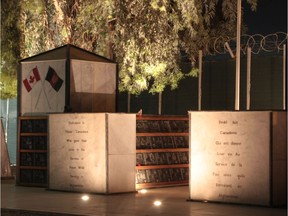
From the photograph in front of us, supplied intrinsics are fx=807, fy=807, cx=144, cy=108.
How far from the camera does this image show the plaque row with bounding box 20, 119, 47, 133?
1784cm

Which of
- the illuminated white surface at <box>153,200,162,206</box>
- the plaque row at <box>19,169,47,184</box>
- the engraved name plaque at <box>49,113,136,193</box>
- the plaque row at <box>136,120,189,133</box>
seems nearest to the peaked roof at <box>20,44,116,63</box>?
the engraved name plaque at <box>49,113,136,193</box>

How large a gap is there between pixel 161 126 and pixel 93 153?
2.26 m

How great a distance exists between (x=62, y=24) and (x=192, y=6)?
430 centimetres

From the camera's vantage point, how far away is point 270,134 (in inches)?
526

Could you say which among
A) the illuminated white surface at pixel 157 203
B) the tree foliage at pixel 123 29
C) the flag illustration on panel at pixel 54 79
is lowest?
the illuminated white surface at pixel 157 203

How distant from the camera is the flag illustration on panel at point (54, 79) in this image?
17.8 meters

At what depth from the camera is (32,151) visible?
18.0 metres

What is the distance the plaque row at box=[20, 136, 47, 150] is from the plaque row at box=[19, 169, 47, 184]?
1.70ft

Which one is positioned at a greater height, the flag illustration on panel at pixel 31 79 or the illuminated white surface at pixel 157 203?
the flag illustration on panel at pixel 31 79

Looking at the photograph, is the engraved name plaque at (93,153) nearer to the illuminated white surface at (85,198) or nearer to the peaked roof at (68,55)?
the illuminated white surface at (85,198)

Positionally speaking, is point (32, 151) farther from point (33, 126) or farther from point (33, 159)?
point (33, 126)

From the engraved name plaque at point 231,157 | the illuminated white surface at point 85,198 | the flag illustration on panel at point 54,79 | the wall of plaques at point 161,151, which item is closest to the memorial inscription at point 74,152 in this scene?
the illuminated white surface at point 85,198

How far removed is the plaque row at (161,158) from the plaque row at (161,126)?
502 mm

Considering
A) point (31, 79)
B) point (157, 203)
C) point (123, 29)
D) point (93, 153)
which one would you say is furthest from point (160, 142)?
point (123, 29)
